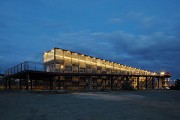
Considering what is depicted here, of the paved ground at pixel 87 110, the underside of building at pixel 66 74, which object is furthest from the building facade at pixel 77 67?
the paved ground at pixel 87 110

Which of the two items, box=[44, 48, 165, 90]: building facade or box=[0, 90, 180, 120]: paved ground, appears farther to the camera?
box=[44, 48, 165, 90]: building facade

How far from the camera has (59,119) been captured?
43.3 feet

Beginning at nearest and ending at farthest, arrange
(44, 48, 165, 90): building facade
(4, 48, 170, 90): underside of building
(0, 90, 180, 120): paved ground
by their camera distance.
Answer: (0, 90, 180, 120): paved ground → (4, 48, 170, 90): underside of building → (44, 48, 165, 90): building facade

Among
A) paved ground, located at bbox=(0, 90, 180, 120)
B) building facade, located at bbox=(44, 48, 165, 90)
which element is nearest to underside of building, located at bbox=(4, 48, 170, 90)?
building facade, located at bbox=(44, 48, 165, 90)

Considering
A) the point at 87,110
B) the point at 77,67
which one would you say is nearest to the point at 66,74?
the point at 77,67

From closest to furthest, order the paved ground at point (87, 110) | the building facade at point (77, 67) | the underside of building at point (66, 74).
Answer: the paved ground at point (87, 110) < the underside of building at point (66, 74) < the building facade at point (77, 67)

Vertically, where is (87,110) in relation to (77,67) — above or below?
below

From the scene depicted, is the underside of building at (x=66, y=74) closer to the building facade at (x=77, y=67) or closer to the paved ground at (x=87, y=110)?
the building facade at (x=77, y=67)

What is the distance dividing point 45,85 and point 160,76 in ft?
119

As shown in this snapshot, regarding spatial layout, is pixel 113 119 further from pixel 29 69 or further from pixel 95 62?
pixel 95 62

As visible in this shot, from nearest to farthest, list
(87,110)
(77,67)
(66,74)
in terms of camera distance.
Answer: (87,110) → (66,74) → (77,67)

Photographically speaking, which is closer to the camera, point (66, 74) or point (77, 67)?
point (66, 74)

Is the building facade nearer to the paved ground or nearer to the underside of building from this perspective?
the underside of building

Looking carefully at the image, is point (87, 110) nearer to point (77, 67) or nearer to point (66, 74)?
point (66, 74)
